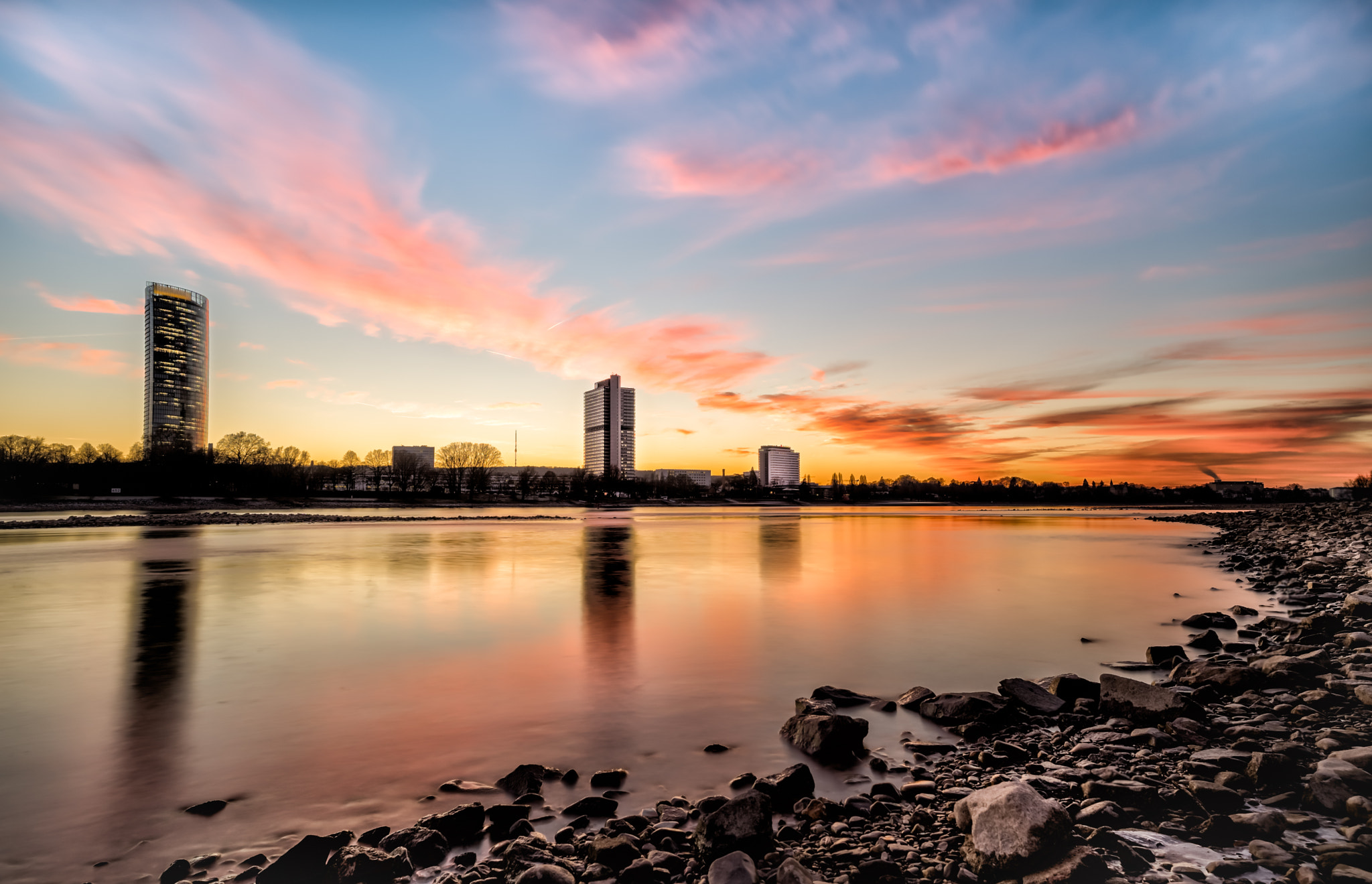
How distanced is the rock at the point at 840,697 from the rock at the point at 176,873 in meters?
7.00

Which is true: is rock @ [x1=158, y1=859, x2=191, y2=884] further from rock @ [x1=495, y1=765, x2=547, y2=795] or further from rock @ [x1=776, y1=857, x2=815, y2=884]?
rock @ [x1=776, y1=857, x2=815, y2=884]

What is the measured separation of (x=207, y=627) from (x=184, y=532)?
47693 millimetres

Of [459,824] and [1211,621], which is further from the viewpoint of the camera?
[1211,621]

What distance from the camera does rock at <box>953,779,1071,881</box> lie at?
182 inches

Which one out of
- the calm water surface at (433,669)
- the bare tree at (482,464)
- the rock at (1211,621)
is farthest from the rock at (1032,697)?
the bare tree at (482,464)

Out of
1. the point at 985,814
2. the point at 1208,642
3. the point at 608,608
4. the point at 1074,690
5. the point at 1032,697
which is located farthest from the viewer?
the point at 608,608

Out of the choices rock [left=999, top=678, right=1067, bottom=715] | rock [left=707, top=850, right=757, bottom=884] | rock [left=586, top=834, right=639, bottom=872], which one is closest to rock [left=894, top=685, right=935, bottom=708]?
rock [left=999, top=678, right=1067, bottom=715]

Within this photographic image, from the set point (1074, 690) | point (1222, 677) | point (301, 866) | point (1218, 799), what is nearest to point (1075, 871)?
point (1218, 799)

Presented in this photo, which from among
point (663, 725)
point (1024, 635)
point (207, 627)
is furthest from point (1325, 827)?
point (207, 627)

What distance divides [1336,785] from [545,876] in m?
6.33

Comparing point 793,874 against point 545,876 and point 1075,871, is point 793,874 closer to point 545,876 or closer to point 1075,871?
point 545,876

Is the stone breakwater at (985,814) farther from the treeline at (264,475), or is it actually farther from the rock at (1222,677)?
the treeline at (264,475)

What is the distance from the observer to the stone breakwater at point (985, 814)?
4699 mm

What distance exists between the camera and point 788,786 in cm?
597
